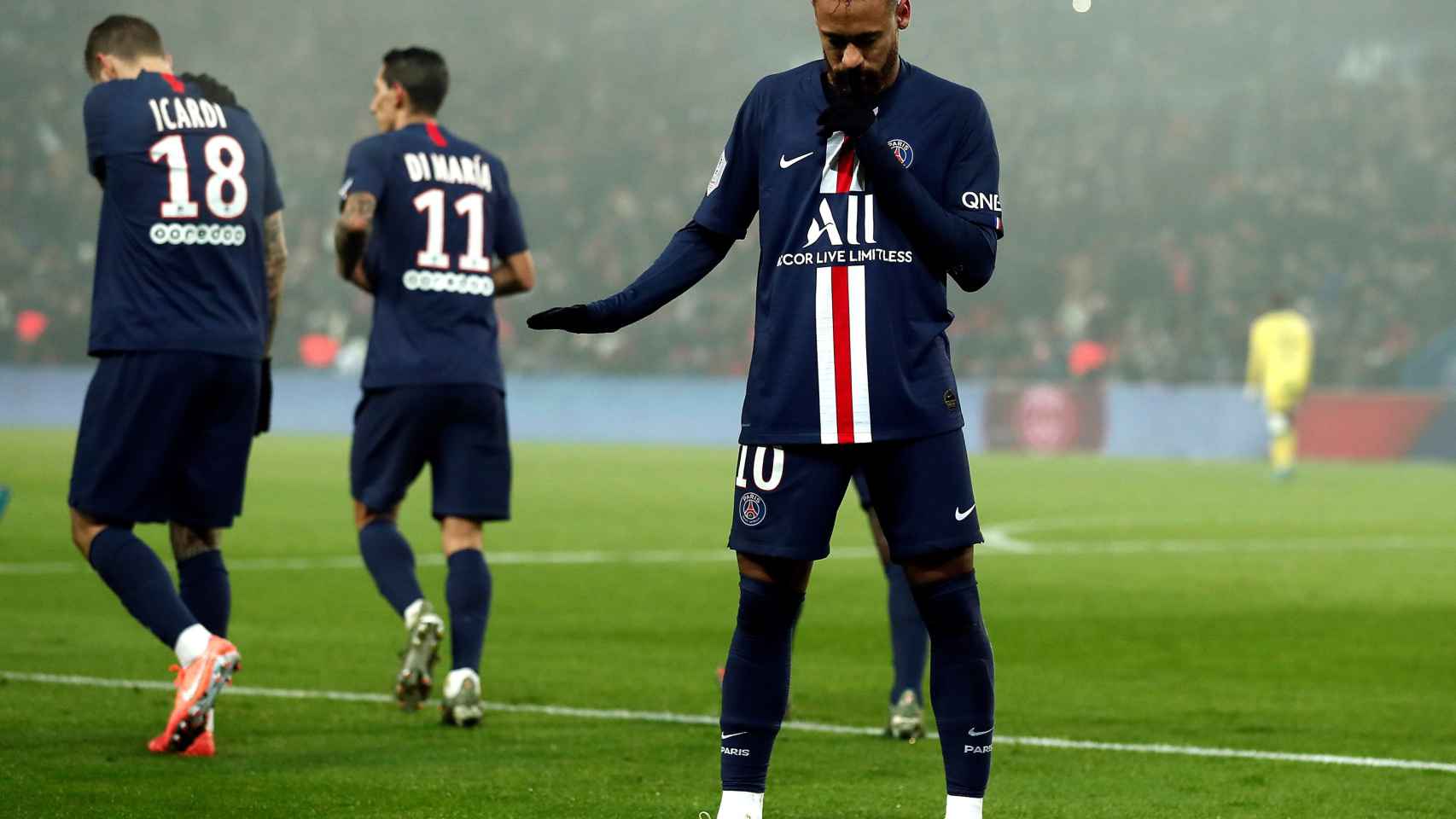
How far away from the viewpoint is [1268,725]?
616 centimetres

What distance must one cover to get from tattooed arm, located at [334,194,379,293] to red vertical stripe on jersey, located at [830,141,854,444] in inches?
100

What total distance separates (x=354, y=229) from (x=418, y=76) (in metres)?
0.62

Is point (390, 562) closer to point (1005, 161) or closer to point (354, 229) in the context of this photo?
point (354, 229)

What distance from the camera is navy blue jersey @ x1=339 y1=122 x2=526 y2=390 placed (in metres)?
6.18

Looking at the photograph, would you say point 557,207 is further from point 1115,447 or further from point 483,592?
point 483,592

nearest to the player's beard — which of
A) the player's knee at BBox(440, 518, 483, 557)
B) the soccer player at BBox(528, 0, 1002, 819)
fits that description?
the soccer player at BBox(528, 0, 1002, 819)

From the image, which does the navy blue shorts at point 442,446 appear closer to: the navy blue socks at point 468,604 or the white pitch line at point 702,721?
the navy blue socks at point 468,604

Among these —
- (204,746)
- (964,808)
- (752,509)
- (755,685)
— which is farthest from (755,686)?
(204,746)

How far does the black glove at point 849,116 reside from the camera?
364 centimetres

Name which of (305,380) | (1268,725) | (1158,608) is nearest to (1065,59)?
(305,380)

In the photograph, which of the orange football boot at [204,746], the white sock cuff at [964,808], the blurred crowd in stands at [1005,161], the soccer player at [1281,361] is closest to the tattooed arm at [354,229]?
the orange football boot at [204,746]

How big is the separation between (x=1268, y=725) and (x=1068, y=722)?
0.60 metres

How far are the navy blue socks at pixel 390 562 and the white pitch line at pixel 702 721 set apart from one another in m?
0.35

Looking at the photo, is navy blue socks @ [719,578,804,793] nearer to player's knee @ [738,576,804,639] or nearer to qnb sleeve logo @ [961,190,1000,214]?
player's knee @ [738,576,804,639]
